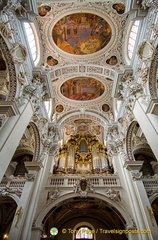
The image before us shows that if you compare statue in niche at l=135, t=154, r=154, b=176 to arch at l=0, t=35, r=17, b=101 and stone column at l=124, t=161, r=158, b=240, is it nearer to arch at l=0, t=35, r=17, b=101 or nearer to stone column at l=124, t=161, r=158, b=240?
stone column at l=124, t=161, r=158, b=240

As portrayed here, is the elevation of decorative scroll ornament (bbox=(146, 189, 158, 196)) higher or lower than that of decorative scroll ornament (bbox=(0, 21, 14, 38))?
lower

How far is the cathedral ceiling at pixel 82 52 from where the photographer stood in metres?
10.4

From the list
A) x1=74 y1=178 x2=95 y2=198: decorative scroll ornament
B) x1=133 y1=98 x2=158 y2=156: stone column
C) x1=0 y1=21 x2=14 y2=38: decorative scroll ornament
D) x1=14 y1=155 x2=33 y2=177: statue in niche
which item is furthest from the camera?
x1=14 y1=155 x2=33 y2=177: statue in niche

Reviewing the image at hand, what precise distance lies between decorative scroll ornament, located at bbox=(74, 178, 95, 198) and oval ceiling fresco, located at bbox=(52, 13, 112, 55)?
33.8ft

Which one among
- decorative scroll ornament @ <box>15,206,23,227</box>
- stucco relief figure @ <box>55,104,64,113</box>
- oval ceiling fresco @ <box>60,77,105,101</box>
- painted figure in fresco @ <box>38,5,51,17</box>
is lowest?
decorative scroll ornament @ <box>15,206,23,227</box>

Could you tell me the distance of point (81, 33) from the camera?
11414 mm

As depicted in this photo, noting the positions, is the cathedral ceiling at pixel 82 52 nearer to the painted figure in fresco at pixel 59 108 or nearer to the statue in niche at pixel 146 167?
the painted figure in fresco at pixel 59 108

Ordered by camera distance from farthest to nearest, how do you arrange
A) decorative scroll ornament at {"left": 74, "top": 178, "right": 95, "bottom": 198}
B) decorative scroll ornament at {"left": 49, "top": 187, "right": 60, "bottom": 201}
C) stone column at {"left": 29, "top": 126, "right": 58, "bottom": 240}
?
decorative scroll ornament at {"left": 74, "top": 178, "right": 95, "bottom": 198}
decorative scroll ornament at {"left": 49, "top": 187, "right": 60, "bottom": 201}
stone column at {"left": 29, "top": 126, "right": 58, "bottom": 240}

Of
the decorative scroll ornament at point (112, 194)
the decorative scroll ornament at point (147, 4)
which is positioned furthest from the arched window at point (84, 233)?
the decorative scroll ornament at point (147, 4)

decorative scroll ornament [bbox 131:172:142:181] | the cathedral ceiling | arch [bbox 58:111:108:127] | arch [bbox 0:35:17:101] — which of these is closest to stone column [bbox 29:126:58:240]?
arch [bbox 58:111:108:127]

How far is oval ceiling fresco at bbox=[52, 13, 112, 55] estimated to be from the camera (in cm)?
1082

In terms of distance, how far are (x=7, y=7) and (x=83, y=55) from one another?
662 centimetres

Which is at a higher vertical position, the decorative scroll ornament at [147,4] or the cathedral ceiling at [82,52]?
the cathedral ceiling at [82,52]

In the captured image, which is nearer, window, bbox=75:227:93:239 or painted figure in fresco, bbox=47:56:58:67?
painted figure in fresco, bbox=47:56:58:67
